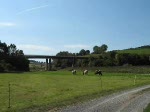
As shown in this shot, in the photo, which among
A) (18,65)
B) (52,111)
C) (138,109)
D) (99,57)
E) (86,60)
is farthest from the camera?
(86,60)

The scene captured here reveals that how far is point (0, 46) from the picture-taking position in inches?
7431

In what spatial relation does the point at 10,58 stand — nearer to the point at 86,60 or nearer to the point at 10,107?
the point at 86,60

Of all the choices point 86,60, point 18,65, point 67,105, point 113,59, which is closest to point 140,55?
point 113,59

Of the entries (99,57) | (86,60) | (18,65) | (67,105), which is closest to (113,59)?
(99,57)

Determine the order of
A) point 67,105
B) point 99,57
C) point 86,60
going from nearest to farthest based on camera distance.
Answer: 1. point 67,105
2. point 99,57
3. point 86,60

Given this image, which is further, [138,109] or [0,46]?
[0,46]

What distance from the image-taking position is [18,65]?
564 feet

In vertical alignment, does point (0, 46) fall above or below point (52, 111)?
above

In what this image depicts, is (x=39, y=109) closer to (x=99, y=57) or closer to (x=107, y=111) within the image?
(x=107, y=111)

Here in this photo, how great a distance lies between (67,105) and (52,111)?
383cm

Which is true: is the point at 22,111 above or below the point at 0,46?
below

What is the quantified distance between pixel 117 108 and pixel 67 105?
3.71 meters

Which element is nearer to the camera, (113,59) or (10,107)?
(10,107)

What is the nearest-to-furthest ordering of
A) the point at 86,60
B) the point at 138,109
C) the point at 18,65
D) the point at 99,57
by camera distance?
the point at 138,109 < the point at 18,65 < the point at 99,57 < the point at 86,60
